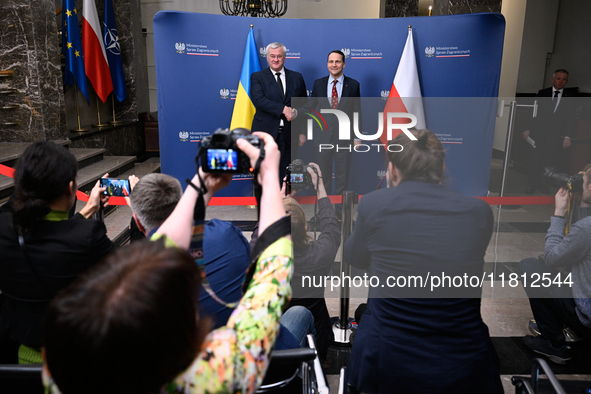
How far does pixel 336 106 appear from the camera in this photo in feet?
14.0

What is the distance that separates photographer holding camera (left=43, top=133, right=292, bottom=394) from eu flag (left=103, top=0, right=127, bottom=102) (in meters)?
6.44

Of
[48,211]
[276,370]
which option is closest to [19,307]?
[48,211]

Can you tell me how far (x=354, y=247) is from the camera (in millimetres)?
1477

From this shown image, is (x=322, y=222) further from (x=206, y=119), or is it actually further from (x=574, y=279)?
(x=206, y=119)

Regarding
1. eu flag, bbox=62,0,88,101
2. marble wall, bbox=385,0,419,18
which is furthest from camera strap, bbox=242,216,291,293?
marble wall, bbox=385,0,419,18

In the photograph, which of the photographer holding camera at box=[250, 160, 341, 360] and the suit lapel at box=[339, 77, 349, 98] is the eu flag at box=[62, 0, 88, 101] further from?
the photographer holding camera at box=[250, 160, 341, 360]

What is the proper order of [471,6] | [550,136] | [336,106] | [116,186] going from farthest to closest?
[550,136] → [471,6] → [336,106] → [116,186]

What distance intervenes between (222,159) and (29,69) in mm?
4622

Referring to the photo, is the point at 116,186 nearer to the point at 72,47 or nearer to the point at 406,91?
the point at 406,91

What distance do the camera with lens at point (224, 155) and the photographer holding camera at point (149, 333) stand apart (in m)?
0.27

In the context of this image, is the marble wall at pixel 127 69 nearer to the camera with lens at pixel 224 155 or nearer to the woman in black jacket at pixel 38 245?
the woman in black jacket at pixel 38 245

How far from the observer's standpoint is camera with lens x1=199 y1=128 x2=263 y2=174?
88 centimetres

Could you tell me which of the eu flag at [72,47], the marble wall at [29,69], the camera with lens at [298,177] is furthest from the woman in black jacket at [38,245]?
the eu flag at [72,47]

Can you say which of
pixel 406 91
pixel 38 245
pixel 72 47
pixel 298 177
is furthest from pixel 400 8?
pixel 38 245
